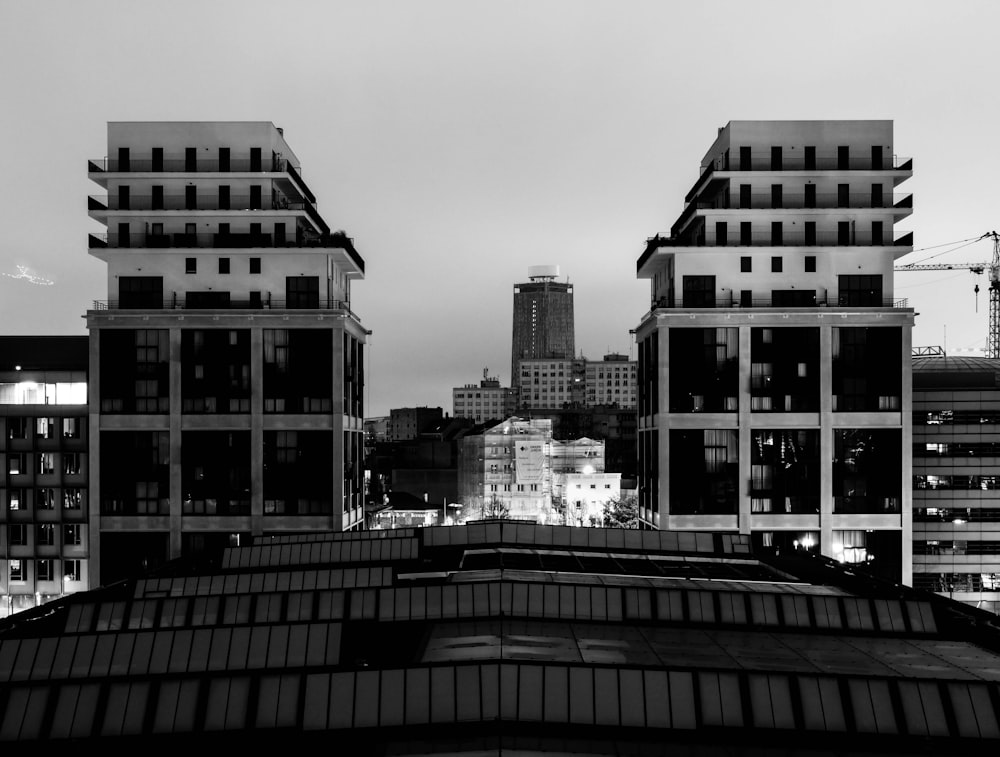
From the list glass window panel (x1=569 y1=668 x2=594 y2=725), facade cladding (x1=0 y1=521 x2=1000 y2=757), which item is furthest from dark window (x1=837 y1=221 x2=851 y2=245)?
glass window panel (x1=569 y1=668 x2=594 y2=725)

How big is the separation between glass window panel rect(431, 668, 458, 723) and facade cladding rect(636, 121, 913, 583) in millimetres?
55109

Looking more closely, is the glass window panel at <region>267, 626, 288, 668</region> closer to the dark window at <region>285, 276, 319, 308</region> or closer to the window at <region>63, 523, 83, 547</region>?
the dark window at <region>285, 276, 319, 308</region>

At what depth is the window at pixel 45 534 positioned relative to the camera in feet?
259

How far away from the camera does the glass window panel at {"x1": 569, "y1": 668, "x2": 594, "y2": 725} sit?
25.7 meters

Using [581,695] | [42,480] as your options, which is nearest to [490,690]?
[581,695]

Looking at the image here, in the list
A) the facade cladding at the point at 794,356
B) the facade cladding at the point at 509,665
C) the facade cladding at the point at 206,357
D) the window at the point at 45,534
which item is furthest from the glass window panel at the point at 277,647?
the window at the point at 45,534

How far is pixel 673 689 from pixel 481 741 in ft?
21.3

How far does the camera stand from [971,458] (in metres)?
83.8

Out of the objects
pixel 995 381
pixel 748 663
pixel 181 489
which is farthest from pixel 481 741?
pixel 995 381

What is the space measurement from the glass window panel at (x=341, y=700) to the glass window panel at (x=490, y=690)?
6.19 ft

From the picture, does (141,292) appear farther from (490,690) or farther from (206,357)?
(490,690)

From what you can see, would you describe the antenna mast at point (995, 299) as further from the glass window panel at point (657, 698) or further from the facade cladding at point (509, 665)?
the glass window panel at point (657, 698)

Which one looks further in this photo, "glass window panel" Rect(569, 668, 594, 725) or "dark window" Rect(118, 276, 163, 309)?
"dark window" Rect(118, 276, 163, 309)

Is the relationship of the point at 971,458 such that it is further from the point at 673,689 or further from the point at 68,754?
the point at 68,754
